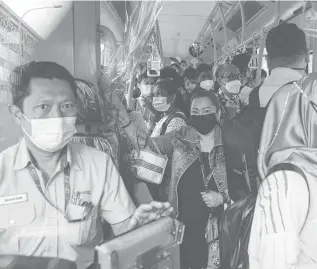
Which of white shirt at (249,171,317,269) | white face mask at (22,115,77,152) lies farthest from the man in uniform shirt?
white shirt at (249,171,317,269)

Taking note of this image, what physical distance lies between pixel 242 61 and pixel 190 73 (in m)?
0.40

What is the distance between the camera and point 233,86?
95.3 inches

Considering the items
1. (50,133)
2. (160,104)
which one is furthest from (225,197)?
(50,133)

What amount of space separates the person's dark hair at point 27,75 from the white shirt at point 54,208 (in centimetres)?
17

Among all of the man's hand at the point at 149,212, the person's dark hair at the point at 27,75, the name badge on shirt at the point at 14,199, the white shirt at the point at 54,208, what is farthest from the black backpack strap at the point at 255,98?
the name badge on shirt at the point at 14,199

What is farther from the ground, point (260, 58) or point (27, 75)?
point (260, 58)

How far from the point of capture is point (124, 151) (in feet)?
6.50

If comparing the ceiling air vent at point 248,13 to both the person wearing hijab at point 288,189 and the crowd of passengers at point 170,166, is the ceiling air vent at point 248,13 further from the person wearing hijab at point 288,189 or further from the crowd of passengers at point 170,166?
the person wearing hijab at point 288,189

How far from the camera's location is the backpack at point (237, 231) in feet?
6.34

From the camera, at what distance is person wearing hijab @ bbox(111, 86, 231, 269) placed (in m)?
2.29

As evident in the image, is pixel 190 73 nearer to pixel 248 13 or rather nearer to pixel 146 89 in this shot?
pixel 146 89

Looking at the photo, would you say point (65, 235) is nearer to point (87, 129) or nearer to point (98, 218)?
point (98, 218)

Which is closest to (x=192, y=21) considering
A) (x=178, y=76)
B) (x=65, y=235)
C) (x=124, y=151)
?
(x=178, y=76)

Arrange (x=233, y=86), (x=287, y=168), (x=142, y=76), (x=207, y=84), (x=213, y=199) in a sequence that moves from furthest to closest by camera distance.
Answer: (x=207, y=84) < (x=233, y=86) < (x=213, y=199) < (x=142, y=76) < (x=287, y=168)
